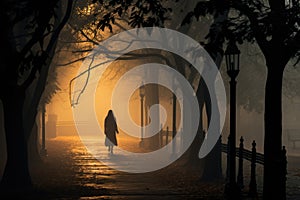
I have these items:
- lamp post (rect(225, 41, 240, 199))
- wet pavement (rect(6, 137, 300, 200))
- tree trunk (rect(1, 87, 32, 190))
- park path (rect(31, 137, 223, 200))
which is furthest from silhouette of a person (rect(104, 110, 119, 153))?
lamp post (rect(225, 41, 240, 199))

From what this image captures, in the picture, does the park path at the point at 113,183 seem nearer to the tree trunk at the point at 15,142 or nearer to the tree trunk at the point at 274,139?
the tree trunk at the point at 15,142

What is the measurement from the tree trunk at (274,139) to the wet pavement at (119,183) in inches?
105

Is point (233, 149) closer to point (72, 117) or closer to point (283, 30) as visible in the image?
point (283, 30)

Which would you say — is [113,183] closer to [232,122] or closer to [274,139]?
[232,122]

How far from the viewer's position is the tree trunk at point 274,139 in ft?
42.8

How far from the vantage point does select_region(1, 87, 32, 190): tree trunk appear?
16500 millimetres

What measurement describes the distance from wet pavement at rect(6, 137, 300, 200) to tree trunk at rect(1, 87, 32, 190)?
549 millimetres

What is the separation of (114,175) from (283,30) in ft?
33.6

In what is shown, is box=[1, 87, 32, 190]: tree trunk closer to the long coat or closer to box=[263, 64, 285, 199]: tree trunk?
box=[263, 64, 285, 199]: tree trunk

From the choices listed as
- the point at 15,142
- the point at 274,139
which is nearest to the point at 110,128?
the point at 15,142

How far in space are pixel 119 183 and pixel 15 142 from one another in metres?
3.45

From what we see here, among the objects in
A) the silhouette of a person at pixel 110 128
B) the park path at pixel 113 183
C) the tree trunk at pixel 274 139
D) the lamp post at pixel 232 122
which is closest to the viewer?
the tree trunk at pixel 274 139

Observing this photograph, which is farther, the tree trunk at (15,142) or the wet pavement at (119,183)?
the tree trunk at (15,142)

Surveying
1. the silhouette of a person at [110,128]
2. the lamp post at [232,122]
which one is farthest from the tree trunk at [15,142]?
the silhouette of a person at [110,128]
